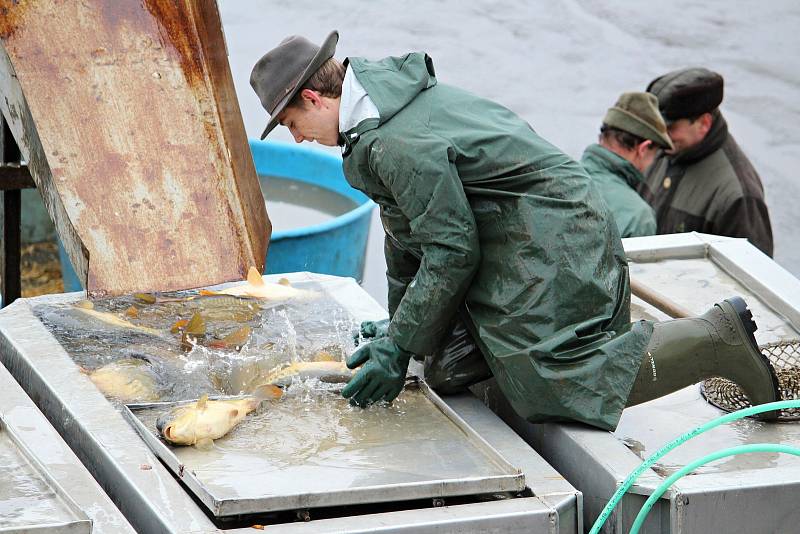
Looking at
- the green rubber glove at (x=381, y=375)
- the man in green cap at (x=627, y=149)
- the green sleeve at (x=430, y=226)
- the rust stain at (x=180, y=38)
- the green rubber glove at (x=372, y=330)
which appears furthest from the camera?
the man in green cap at (x=627, y=149)

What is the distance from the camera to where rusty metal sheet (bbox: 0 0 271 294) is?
149 inches

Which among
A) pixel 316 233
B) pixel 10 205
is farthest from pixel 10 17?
pixel 316 233

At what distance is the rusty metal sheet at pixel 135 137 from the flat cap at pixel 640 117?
198 centimetres

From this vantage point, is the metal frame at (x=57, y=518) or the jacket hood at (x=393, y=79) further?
the jacket hood at (x=393, y=79)

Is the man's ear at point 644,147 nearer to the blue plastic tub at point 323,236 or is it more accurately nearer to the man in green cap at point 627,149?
the man in green cap at point 627,149

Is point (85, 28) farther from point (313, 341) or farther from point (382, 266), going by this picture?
point (382, 266)

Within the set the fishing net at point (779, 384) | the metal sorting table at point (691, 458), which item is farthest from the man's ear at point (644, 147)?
the fishing net at point (779, 384)

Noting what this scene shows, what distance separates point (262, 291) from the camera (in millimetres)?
4035

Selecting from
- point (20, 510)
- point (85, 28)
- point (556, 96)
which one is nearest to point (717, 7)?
point (556, 96)

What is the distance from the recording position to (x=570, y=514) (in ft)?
9.12

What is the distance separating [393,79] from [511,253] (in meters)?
0.57

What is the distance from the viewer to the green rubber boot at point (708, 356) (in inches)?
125

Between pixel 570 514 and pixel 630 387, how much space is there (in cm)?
48

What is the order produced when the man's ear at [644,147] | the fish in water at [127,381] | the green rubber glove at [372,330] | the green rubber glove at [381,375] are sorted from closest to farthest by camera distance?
A: the green rubber glove at [381,375] < the fish in water at [127,381] < the green rubber glove at [372,330] < the man's ear at [644,147]
